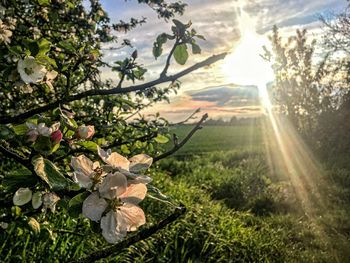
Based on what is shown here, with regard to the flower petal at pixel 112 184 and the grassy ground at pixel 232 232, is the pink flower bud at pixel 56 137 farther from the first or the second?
the grassy ground at pixel 232 232

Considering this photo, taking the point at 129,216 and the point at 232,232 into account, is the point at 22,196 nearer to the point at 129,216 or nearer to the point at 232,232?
the point at 129,216

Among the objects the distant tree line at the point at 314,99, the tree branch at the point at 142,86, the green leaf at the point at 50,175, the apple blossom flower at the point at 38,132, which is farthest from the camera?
the distant tree line at the point at 314,99

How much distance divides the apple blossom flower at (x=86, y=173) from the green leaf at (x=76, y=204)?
0.8 inches

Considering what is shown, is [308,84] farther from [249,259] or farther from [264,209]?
[249,259]

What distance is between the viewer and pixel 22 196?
1.18 m

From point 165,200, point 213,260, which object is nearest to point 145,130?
point 165,200

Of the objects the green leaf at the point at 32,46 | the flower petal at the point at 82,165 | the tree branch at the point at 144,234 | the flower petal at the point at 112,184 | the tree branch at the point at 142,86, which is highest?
the green leaf at the point at 32,46

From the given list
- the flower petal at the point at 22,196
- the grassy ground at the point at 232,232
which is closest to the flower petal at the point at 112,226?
the flower petal at the point at 22,196

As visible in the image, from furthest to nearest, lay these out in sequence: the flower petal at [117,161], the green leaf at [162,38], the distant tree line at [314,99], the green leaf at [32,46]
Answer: the distant tree line at [314,99] → the green leaf at [162,38] → the green leaf at [32,46] → the flower petal at [117,161]

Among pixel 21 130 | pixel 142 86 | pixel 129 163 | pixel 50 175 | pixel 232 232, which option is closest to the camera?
pixel 50 175

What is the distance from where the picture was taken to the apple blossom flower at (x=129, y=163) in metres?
0.93

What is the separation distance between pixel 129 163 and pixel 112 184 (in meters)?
0.12

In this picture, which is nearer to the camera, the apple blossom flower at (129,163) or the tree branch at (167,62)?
the apple blossom flower at (129,163)

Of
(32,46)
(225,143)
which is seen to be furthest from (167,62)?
(225,143)
